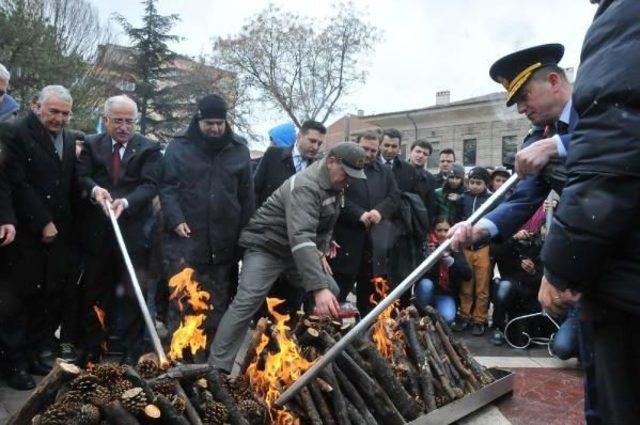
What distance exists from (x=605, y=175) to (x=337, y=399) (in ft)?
7.47

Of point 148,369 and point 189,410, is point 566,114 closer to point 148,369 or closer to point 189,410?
point 189,410

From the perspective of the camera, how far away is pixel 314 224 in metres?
4.04

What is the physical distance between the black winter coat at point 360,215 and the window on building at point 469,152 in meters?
24.2

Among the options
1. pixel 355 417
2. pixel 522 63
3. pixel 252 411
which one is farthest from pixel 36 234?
pixel 522 63

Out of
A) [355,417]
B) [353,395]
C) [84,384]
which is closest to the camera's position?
[84,384]

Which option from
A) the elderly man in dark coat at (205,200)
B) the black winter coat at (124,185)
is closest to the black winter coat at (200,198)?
the elderly man in dark coat at (205,200)

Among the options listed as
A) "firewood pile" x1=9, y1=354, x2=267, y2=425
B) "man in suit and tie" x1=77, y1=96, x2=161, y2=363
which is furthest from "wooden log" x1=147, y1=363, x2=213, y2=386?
"man in suit and tie" x1=77, y1=96, x2=161, y2=363

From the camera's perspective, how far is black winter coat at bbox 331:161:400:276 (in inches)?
228

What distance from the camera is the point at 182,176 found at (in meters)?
4.84

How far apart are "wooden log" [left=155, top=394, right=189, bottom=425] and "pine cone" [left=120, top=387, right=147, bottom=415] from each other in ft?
0.24

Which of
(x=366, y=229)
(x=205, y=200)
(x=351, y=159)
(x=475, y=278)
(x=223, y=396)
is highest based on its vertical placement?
(x=351, y=159)

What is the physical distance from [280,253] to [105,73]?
26247 mm

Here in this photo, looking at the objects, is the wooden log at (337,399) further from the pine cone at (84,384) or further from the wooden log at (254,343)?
the pine cone at (84,384)

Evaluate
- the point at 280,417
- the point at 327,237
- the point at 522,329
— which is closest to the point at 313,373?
the point at 280,417
